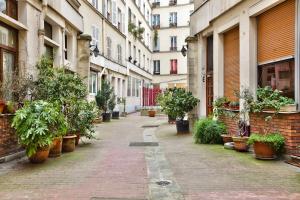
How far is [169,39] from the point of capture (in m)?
49.3

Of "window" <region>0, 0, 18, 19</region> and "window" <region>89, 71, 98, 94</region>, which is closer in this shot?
"window" <region>0, 0, 18, 19</region>

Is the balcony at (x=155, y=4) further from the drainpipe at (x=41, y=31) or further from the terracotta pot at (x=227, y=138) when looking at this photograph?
the terracotta pot at (x=227, y=138)

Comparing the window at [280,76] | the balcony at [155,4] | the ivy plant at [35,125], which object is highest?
the balcony at [155,4]

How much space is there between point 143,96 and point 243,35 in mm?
29015

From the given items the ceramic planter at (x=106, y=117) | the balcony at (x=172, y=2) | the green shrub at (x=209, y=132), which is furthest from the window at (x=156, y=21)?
the green shrub at (x=209, y=132)

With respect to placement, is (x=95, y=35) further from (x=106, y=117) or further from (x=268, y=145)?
(x=268, y=145)

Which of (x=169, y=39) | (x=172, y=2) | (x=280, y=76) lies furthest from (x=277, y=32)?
(x=172, y=2)

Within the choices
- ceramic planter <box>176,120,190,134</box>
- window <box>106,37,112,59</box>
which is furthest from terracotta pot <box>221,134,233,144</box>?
window <box>106,37,112,59</box>

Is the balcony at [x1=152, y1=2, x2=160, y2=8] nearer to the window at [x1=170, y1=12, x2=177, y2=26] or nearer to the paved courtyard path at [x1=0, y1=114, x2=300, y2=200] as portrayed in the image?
the window at [x1=170, y1=12, x2=177, y2=26]

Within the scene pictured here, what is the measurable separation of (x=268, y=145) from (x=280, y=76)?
1.86m

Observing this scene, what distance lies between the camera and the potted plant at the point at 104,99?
21562mm

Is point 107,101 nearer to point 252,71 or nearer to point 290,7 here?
point 252,71

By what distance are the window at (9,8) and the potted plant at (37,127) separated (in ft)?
9.33

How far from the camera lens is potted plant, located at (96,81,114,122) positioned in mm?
21562
